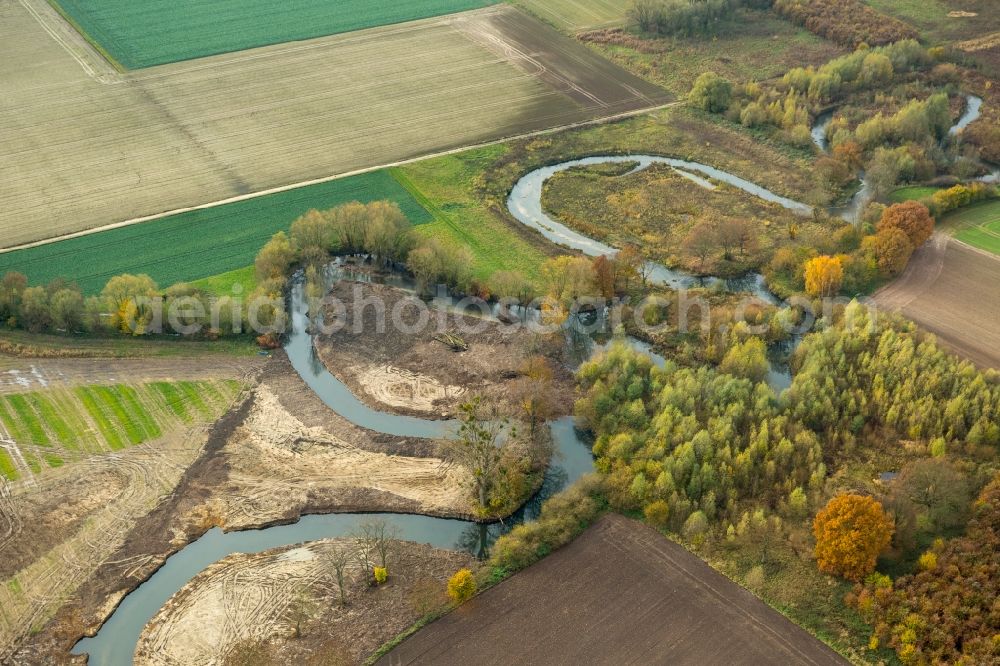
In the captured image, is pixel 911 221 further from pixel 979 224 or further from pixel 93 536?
pixel 93 536

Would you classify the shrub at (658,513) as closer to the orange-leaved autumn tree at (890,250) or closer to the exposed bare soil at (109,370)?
the exposed bare soil at (109,370)

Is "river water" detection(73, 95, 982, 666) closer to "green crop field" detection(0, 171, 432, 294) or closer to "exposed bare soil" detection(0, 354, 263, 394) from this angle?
"exposed bare soil" detection(0, 354, 263, 394)

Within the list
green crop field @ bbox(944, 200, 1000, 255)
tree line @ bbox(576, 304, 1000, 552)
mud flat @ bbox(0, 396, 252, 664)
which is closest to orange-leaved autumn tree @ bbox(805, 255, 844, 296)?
tree line @ bbox(576, 304, 1000, 552)

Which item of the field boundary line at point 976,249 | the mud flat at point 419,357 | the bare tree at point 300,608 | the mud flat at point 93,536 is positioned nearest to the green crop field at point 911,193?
the field boundary line at point 976,249

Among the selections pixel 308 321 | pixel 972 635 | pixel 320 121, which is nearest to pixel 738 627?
pixel 972 635

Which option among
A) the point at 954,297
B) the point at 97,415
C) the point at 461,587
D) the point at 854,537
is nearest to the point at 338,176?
the point at 97,415

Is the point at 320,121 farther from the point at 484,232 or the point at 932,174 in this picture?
the point at 932,174
